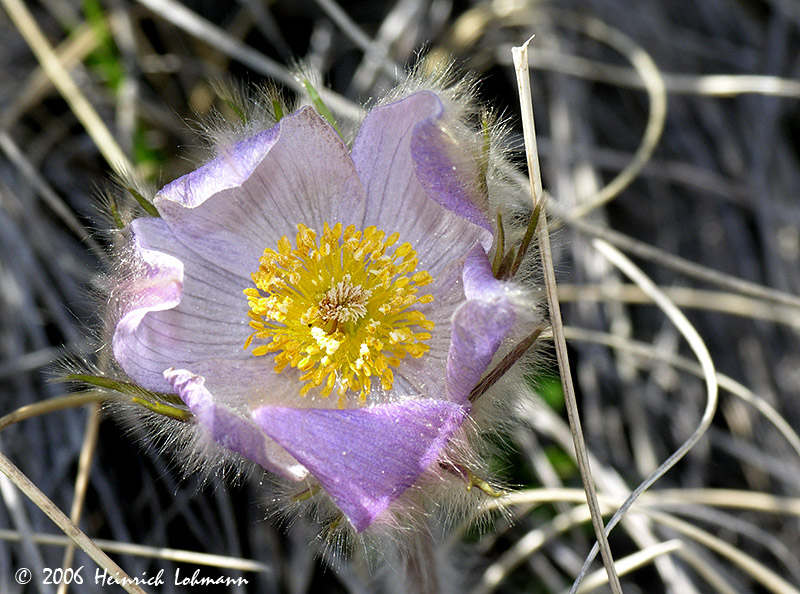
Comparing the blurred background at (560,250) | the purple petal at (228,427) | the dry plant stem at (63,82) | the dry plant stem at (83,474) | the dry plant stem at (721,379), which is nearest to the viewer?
the purple petal at (228,427)

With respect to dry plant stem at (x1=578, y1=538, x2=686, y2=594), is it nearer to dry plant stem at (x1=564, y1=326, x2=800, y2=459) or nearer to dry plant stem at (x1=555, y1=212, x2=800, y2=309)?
dry plant stem at (x1=564, y1=326, x2=800, y2=459)

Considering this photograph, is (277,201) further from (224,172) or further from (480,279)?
(480,279)

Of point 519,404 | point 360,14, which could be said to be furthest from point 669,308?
point 360,14

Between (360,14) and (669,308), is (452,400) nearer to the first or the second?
(669,308)

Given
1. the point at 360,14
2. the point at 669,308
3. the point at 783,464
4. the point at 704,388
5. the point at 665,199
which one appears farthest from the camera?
the point at 360,14

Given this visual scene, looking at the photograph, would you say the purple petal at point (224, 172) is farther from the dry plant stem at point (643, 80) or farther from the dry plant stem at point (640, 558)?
the dry plant stem at point (640, 558)

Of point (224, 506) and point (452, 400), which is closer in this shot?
point (452, 400)

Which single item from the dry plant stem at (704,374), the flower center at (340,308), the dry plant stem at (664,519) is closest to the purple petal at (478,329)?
the flower center at (340,308)
